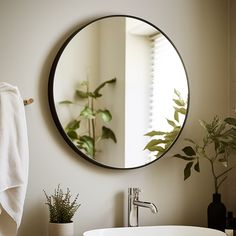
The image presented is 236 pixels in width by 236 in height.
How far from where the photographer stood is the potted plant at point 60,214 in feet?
6.12

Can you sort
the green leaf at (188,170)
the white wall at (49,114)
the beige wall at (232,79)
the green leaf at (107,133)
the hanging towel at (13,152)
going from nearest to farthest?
the hanging towel at (13,152)
the white wall at (49,114)
the green leaf at (107,133)
the green leaf at (188,170)
the beige wall at (232,79)

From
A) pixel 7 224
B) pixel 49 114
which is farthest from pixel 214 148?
pixel 7 224

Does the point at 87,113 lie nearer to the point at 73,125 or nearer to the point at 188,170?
the point at 73,125

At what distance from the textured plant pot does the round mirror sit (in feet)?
1.07

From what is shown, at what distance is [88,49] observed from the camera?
82.4 inches

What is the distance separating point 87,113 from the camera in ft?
6.81

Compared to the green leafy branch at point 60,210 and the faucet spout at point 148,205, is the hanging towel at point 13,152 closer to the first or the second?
the green leafy branch at point 60,210

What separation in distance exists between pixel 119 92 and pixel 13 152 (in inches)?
23.9

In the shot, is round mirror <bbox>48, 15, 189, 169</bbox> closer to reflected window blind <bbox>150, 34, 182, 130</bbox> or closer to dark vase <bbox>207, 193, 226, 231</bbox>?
reflected window blind <bbox>150, 34, 182, 130</bbox>

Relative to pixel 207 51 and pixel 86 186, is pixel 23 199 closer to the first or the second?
pixel 86 186

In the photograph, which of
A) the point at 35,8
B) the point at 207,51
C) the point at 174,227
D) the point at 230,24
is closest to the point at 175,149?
the point at 174,227

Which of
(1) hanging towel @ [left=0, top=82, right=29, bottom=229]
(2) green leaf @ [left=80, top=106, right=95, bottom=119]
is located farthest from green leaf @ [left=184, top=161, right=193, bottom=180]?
(1) hanging towel @ [left=0, top=82, right=29, bottom=229]

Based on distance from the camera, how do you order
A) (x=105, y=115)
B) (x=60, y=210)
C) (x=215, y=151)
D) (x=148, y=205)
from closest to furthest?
(x=60, y=210)
(x=148, y=205)
(x=105, y=115)
(x=215, y=151)

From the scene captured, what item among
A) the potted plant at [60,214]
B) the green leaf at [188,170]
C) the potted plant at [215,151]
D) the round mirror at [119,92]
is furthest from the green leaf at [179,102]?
the potted plant at [60,214]
